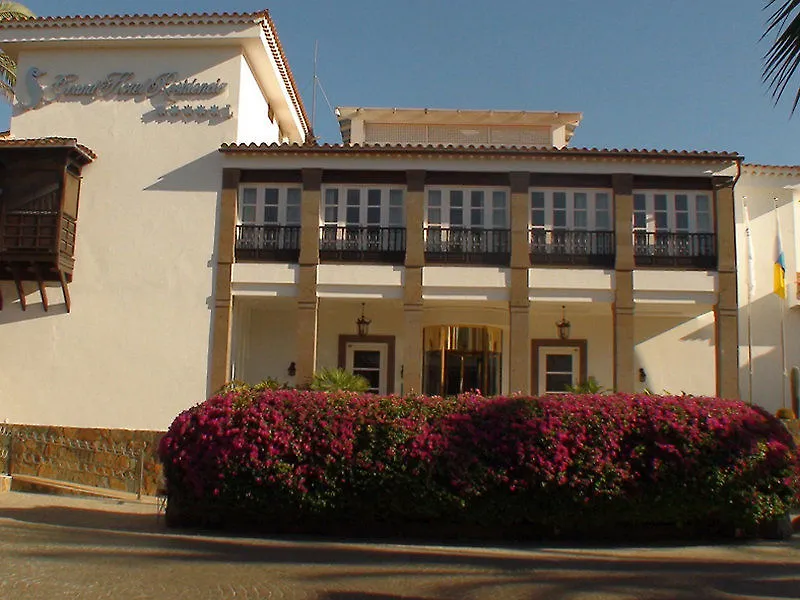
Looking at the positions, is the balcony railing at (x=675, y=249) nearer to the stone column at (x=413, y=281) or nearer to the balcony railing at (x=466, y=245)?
the balcony railing at (x=466, y=245)

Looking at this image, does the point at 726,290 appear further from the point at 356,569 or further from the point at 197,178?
the point at 356,569

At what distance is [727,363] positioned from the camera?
64.0 feet

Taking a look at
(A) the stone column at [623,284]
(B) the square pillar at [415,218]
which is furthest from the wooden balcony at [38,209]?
(A) the stone column at [623,284]

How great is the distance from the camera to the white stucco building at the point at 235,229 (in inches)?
781

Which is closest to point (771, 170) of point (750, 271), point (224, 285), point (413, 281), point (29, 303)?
point (750, 271)

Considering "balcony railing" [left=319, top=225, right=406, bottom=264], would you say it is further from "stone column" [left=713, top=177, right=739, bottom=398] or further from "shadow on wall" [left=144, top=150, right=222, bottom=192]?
"stone column" [left=713, top=177, right=739, bottom=398]

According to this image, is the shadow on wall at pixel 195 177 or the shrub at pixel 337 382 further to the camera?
the shadow on wall at pixel 195 177

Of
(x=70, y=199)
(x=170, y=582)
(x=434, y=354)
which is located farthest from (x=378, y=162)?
(x=170, y=582)

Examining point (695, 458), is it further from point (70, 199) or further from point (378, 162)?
point (70, 199)

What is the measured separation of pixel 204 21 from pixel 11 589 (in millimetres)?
15591

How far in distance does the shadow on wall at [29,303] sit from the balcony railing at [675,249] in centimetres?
1403

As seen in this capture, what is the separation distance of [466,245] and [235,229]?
5.61 meters

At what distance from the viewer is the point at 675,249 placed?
20297mm

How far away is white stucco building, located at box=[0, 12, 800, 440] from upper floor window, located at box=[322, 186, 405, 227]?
0.13ft
